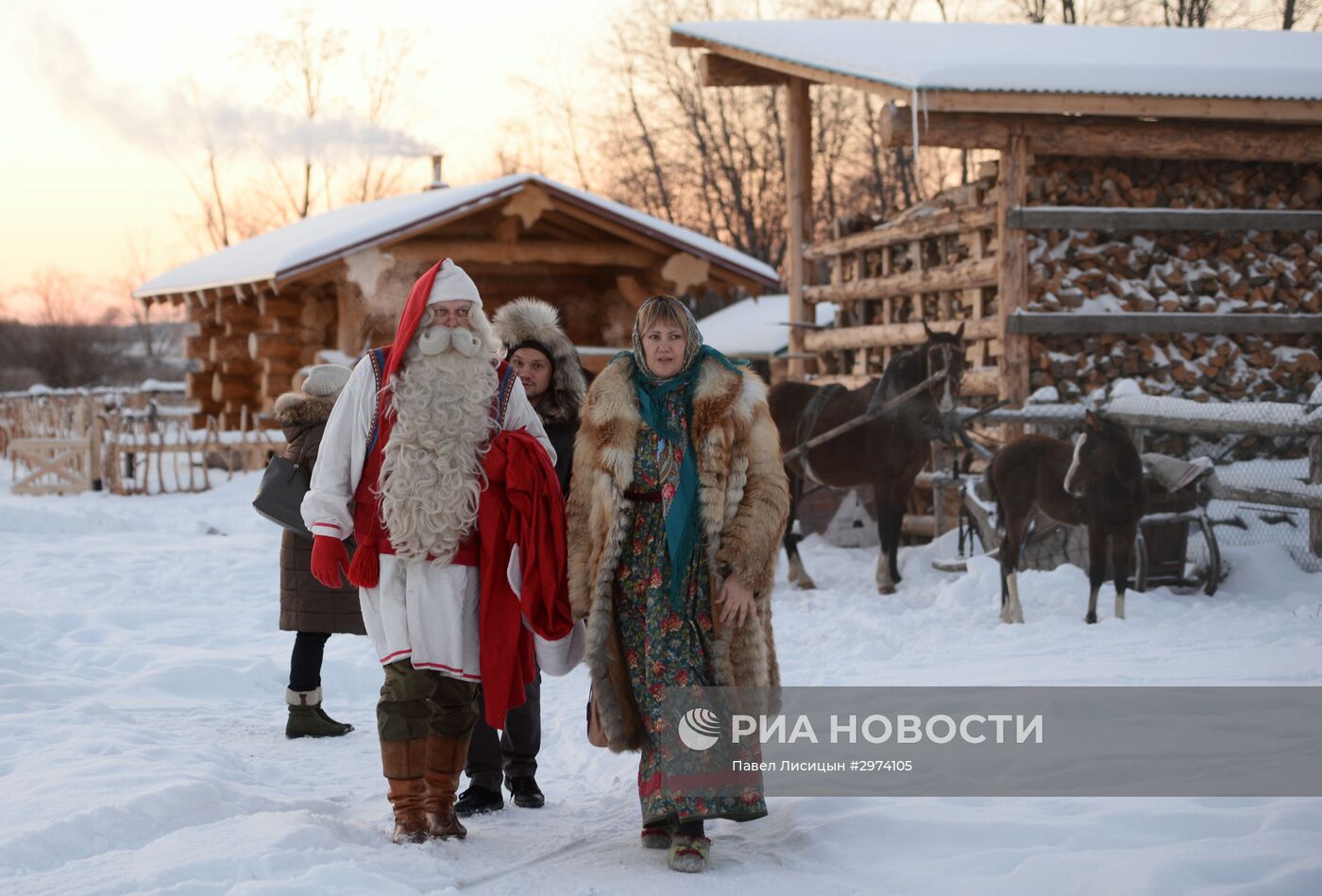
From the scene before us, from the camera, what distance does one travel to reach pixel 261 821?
4273 mm

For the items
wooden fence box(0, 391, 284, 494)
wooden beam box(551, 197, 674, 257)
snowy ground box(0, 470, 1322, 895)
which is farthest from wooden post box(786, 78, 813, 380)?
wooden fence box(0, 391, 284, 494)

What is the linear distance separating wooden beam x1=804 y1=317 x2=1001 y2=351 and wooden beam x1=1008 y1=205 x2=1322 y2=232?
3.13 feet

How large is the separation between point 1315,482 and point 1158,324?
9.38 ft

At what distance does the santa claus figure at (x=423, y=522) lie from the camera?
4.20 m

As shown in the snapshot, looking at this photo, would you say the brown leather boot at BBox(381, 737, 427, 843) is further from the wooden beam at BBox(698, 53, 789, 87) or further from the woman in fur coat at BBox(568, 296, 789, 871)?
the wooden beam at BBox(698, 53, 789, 87)

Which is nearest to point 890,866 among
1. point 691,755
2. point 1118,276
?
point 691,755

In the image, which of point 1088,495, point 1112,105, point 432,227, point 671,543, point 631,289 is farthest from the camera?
point 631,289

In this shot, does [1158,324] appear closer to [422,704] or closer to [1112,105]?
[1112,105]

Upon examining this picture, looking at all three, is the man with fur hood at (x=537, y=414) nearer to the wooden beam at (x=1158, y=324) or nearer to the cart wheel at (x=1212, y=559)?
the cart wheel at (x=1212, y=559)

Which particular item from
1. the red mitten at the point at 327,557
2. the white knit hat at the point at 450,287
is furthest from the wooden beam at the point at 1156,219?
the red mitten at the point at 327,557

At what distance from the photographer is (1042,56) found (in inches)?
453

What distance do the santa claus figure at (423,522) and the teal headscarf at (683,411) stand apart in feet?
1.37

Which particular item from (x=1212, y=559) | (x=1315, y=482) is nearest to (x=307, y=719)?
(x=1212, y=559)

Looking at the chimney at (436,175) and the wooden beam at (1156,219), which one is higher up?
the chimney at (436,175)
